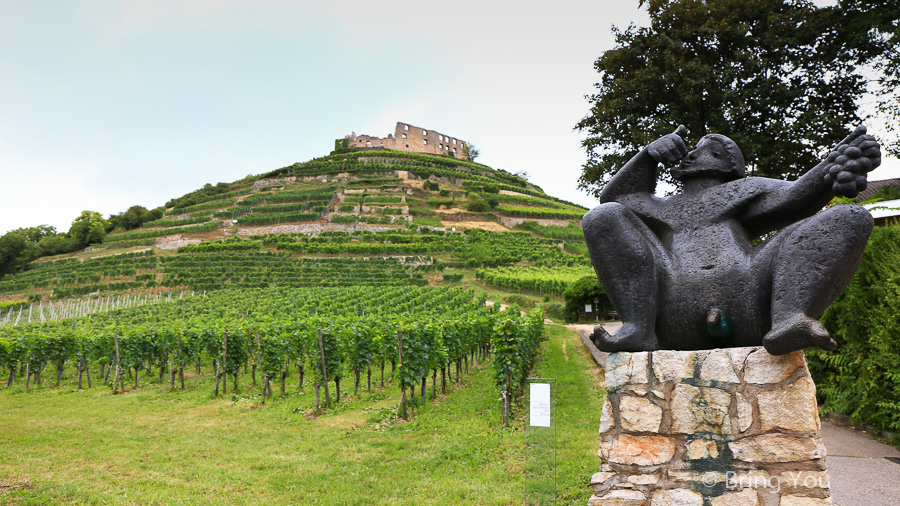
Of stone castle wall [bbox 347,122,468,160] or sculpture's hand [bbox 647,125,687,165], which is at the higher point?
stone castle wall [bbox 347,122,468,160]

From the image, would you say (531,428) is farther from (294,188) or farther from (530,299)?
(294,188)

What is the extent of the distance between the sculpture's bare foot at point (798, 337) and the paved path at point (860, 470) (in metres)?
3.45

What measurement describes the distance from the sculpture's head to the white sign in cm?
219

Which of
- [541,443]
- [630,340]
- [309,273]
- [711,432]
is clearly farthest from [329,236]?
[711,432]

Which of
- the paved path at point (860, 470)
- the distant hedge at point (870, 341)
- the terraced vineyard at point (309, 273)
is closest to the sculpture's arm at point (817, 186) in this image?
the paved path at point (860, 470)

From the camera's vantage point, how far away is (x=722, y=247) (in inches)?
114

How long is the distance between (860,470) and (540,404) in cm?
399

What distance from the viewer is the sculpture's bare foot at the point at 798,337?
2.21 m

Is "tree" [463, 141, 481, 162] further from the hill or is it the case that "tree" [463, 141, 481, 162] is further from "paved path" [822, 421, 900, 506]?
"paved path" [822, 421, 900, 506]

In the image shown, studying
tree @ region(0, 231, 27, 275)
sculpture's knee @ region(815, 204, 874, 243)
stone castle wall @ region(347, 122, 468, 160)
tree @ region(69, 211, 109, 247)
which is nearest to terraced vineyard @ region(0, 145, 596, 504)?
tree @ region(69, 211, 109, 247)

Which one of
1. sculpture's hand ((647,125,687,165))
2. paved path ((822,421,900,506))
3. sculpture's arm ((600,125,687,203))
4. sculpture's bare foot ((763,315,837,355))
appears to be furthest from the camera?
paved path ((822,421,900,506))

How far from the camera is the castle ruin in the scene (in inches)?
4267

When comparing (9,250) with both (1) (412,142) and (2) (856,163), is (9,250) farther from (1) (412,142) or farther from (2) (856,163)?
(2) (856,163)

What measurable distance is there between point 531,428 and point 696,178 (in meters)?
2.64
